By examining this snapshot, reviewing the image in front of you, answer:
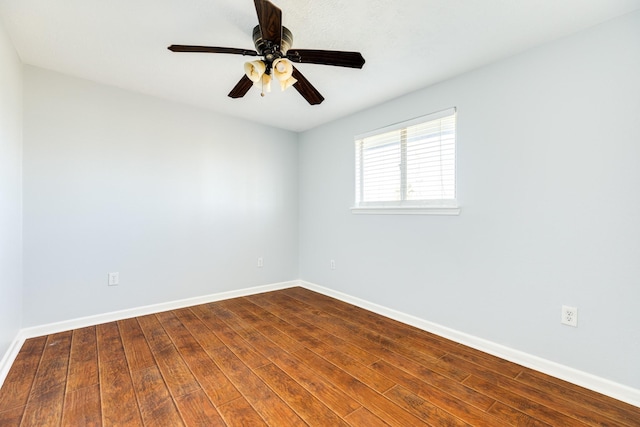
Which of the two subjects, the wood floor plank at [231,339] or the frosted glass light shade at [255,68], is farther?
the wood floor plank at [231,339]

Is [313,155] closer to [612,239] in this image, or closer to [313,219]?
[313,219]

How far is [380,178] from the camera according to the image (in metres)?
3.18

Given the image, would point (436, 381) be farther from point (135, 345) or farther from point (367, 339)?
point (135, 345)

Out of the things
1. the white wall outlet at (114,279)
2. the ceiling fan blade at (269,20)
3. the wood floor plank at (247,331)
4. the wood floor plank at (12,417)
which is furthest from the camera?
the white wall outlet at (114,279)

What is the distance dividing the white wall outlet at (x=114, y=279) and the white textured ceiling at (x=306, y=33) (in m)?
1.83

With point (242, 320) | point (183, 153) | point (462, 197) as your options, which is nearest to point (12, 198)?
point (183, 153)

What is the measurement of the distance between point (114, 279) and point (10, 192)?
1.11 metres

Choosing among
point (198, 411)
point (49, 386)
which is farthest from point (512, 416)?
point (49, 386)

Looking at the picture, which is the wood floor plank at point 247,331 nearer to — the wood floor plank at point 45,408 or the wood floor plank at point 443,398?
the wood floor plank at point 443,398

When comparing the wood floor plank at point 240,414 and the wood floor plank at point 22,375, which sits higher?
the wood floor plank at point 22,375

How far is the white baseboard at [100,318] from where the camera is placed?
6.76 ft

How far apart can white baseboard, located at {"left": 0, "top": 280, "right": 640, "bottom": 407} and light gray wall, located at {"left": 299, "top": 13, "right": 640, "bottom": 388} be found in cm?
5

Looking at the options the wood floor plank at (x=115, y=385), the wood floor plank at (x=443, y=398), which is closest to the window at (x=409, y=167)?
the wood floor plank at (x=443, y=398)

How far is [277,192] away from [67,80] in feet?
7.87
